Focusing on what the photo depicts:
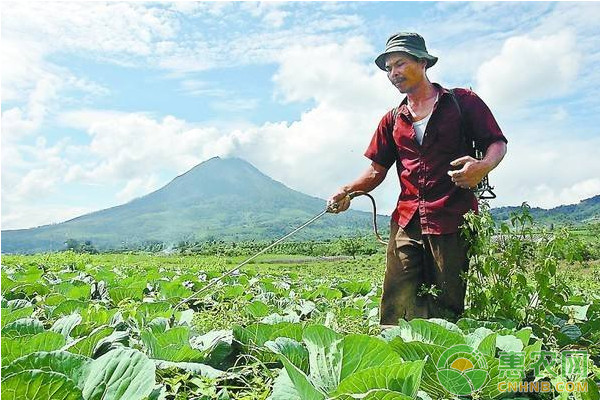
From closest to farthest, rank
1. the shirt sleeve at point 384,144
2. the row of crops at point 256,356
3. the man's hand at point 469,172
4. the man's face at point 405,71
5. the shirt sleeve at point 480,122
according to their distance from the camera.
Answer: the row of crops at point 256,356 → the man's hand at point 469,172 → the shirt sleeve at point 480,122 → the man's face at point 405,71 → the shirt sleeve at point 384,144

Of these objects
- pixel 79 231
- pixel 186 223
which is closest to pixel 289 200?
pixel 186 223

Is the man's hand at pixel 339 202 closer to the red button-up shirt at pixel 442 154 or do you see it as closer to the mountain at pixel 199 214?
the red button-up shirt at pixel 442 154

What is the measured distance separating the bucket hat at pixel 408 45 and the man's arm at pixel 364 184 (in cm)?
81

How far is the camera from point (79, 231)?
163 m

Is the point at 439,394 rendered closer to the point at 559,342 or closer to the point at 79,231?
the point at 559,342

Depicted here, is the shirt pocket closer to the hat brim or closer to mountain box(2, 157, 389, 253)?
the hat brim

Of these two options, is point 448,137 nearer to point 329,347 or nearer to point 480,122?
point 480,122

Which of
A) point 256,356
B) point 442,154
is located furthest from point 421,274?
point 256,356

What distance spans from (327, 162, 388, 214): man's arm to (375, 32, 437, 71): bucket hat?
0.81 metres

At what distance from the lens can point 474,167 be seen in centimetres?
339

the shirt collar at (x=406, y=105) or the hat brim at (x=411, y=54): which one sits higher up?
the hat brim at (x=411, y=54)

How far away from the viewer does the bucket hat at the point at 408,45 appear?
3703 mm

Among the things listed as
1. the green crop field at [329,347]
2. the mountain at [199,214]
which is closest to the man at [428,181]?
the green crop field at [329,347]

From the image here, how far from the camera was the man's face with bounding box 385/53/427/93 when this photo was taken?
148 inches
